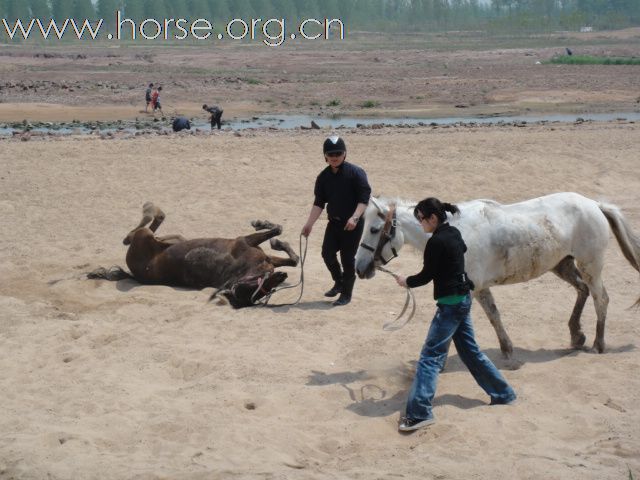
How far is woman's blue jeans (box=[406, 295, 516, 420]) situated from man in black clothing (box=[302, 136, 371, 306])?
2595 mm

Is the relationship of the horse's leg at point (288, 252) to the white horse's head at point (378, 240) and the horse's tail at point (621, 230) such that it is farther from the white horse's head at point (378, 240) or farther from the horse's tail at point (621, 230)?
the horse's tail at point (621, 230)

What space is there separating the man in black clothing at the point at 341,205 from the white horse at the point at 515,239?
54.9 inches

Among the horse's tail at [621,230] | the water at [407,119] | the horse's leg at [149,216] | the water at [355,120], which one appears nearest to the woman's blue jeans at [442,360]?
the horse's tail at [621,230]

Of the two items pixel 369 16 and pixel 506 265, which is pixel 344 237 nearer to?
pixel 506 265

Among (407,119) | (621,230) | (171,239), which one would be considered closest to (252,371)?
(621,230)

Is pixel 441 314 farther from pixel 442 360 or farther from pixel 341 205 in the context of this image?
pixel 341 205

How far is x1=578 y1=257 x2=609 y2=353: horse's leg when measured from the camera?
8.73m

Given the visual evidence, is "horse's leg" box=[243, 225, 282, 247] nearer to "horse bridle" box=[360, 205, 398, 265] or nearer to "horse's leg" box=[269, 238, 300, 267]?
"horse's leg" box=[269, 238, 300, 267]

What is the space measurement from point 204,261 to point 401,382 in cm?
379

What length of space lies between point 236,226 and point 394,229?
610 centimetres

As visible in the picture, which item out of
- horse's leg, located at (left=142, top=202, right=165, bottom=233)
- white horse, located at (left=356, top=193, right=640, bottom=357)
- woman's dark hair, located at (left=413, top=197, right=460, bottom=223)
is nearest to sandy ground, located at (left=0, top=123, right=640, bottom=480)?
white horse, located at (left=356, top=193, right=640, bottom=357)

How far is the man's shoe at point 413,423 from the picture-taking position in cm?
690

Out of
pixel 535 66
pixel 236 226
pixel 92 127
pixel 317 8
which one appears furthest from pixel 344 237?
pixel 317 8

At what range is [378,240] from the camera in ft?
27.2
